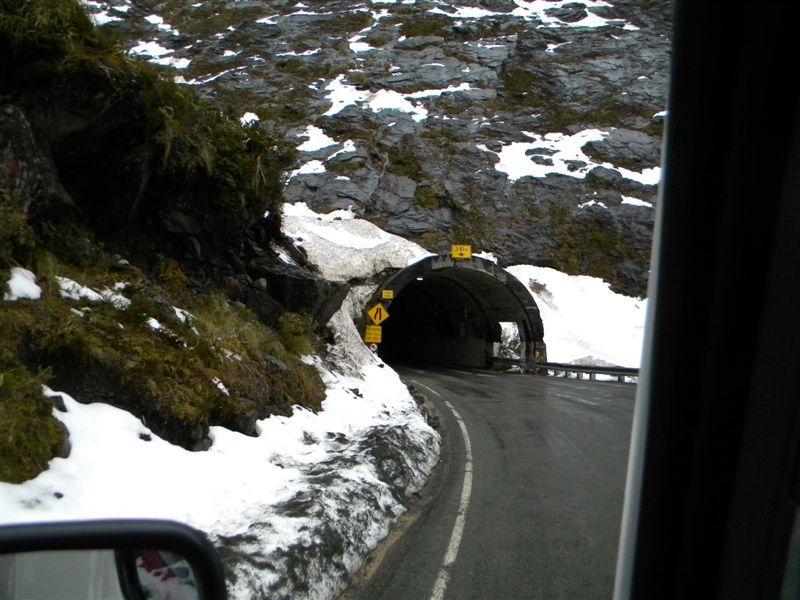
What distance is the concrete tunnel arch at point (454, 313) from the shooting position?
2836cm

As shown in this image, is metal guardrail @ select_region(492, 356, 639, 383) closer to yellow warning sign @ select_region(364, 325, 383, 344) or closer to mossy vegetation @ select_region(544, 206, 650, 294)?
yellow warning sign @ select_region(364, 325, 383, 344)

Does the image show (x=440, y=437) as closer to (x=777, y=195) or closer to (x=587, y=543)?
(x=587, y=543)

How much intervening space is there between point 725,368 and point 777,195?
1.89 feet

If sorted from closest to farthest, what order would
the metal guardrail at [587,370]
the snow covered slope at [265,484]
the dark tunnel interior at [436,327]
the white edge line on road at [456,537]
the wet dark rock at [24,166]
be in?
the snow covered slope at [265,484], the white edge line on road at [456,537], the wet dark rock at [24,166], the metal guardrail at [587,370], the dark tunnel interior at [436,327]

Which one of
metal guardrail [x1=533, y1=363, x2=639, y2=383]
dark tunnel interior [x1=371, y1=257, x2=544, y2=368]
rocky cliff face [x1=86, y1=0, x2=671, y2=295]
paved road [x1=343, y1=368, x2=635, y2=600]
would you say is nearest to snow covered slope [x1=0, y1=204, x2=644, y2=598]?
paved road [x1=343, y1=368, x2=635, y2=600]

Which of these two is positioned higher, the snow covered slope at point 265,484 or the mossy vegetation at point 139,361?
the mossy vegetation at point 139,361

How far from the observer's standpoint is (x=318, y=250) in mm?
27094

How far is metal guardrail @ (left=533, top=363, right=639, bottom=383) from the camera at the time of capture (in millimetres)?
24609

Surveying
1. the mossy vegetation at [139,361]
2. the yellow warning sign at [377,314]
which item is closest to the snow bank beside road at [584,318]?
the yellow warning sign at [377,314]

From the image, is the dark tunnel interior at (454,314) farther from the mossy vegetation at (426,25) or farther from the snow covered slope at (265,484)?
the mossy vegetation at (426,25)

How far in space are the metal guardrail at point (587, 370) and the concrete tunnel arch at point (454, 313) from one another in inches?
36.8

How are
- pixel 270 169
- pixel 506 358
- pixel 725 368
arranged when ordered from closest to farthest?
pixel 725 368, pixel 270 169, pixel 506 358

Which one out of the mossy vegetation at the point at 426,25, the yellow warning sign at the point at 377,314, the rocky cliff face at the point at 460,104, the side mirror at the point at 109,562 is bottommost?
the yellow warning sign at the point at 377,314

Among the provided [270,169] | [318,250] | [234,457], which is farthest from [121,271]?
[318,250]
